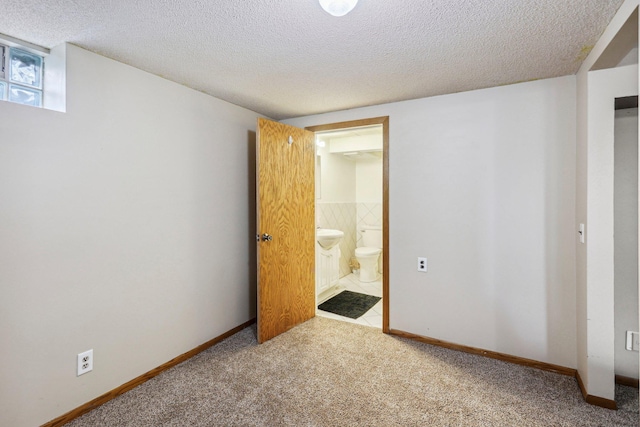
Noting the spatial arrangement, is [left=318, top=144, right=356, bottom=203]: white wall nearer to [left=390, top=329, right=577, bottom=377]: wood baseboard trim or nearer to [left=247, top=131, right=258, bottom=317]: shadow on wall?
[left=247, top=131, right=258, bottom=317]: shadow on wall

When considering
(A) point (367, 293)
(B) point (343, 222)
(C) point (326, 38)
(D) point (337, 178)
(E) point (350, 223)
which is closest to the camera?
(C) point (326, 38)

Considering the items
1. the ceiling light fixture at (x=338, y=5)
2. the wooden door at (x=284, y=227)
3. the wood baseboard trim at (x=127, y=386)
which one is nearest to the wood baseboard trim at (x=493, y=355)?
the wooden door at (x=284, y=227)

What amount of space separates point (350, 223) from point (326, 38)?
388 cm

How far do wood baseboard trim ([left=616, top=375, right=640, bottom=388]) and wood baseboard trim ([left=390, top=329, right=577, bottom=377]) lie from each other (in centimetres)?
24

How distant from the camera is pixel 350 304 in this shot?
150 inches

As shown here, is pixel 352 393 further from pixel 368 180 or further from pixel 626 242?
pixel 368 180

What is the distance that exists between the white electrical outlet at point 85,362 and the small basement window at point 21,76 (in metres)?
1.51

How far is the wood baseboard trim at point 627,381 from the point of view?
208 cm

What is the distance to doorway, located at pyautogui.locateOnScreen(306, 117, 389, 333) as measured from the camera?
10.2ft

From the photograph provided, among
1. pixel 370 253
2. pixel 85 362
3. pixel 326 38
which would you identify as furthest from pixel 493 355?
pixel 85 362

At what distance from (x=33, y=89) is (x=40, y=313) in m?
A: 1.29

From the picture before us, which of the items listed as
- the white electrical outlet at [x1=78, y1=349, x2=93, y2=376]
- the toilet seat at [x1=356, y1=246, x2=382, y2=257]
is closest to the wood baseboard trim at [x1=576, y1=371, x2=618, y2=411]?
the toilet seat at [x1=356, y1=246, x2=382, y2=257]

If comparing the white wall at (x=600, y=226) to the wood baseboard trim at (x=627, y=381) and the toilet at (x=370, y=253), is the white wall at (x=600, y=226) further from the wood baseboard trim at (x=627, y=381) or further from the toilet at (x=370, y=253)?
the toilet at (x=370, y=253)

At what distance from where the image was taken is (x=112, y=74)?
1998 millimetres
